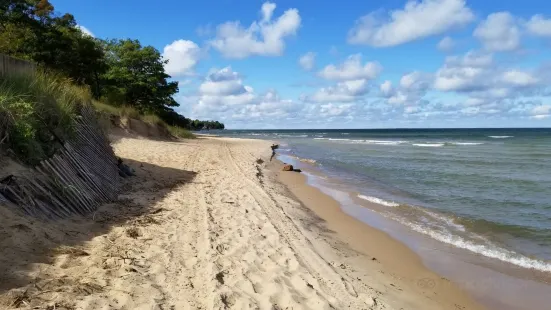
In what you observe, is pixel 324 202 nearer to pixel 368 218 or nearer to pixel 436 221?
pixel 368 218

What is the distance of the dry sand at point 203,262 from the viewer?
3664 millimetres

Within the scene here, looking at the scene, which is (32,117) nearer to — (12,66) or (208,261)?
(12,66)

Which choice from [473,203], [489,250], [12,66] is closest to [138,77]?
[12,66]

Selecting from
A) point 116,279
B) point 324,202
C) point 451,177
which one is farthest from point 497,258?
point 451,177

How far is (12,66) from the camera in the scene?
7.17 metres

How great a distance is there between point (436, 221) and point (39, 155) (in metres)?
8.31

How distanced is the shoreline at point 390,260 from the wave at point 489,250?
1007 mm

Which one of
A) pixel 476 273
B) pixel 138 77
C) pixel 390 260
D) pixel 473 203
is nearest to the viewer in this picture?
pixel 476 273

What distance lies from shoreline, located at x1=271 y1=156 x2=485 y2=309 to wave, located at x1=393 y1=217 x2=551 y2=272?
39.6 inches

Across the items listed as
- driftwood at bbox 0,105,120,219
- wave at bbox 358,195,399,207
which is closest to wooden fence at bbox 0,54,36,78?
driftwood at bbox 0,105,120,219

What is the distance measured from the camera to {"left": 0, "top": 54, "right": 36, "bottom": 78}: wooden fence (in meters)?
6.76

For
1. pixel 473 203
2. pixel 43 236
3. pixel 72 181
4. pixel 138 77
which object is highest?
→ pixel 138 77

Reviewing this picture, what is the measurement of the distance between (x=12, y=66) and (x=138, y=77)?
25.6 m

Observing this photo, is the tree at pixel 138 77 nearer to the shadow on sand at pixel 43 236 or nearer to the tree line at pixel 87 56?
the tree line at pixel 87 56
